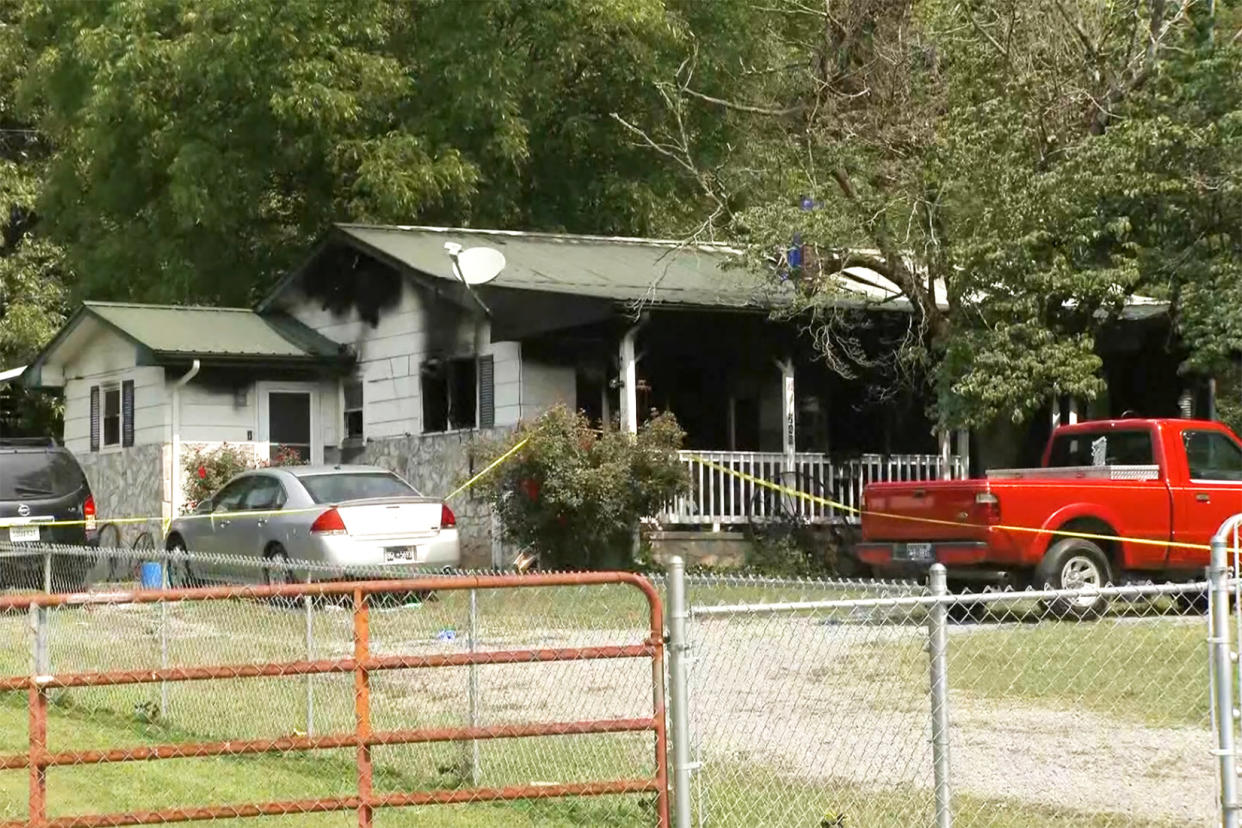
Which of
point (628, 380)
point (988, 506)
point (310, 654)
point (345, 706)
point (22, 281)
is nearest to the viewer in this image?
point (310, 654)

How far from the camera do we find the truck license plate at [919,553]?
669 inches

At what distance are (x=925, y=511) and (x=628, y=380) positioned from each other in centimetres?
615

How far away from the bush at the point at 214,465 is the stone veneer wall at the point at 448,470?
1261 millimetres

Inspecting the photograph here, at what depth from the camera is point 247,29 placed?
30.2 metres

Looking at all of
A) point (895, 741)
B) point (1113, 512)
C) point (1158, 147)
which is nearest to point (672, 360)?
point (1158, 147)

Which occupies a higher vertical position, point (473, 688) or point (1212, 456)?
point (1212, 456)

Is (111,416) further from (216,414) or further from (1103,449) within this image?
(1103,449)

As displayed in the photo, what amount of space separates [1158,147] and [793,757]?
13.5 meters

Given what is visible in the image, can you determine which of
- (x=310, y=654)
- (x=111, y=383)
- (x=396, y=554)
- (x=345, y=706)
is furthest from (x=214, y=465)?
(x=310, y=654)

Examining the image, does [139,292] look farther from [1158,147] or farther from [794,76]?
[1158,147]

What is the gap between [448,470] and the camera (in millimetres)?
24453

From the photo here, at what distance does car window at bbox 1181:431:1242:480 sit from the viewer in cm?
1766

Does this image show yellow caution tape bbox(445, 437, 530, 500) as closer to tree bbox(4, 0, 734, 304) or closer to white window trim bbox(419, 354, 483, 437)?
white window trim bbox(419, 354, 483, 437)

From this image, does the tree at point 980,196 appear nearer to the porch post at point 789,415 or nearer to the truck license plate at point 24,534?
the porch post at point 789,415
